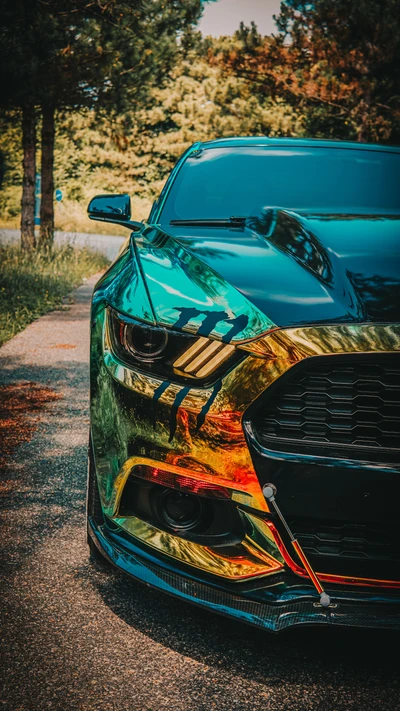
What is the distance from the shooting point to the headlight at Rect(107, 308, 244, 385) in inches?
85.9

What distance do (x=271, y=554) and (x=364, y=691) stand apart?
46 centimetres

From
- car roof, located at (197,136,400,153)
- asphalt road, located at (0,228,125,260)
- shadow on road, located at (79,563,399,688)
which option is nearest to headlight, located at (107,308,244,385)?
shadow on road, located at (79,563,399,688)

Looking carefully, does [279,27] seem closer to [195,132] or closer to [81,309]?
[81,309]

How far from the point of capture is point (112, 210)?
3.93 meters

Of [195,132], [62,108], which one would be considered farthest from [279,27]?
[195,132]

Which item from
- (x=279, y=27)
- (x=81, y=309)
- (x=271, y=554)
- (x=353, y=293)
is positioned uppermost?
(x=279, y=27)

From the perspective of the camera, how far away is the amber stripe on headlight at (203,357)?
2178 mm

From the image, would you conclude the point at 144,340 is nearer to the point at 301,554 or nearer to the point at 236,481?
the point at 236,481

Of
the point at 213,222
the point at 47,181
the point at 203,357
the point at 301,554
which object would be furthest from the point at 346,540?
the point at 47,181

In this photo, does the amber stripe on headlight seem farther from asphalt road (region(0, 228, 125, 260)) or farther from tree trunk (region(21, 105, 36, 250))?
asphalt road (region(0, 228, 125, 260))

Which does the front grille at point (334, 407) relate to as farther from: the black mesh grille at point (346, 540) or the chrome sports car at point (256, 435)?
the black mesh grille at point (346, 540)

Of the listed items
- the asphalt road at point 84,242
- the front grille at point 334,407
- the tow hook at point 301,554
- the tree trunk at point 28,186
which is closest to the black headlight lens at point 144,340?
the front grille at point 334,407

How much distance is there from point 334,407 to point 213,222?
138 cm

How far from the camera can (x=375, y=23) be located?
1839cm
